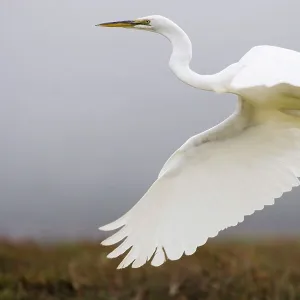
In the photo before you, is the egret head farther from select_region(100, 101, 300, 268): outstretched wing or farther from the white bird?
select_region(100, 101, 300, 268): outstretched wing

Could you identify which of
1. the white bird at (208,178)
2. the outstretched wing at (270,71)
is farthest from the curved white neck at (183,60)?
the outstretched wing at (270,71)

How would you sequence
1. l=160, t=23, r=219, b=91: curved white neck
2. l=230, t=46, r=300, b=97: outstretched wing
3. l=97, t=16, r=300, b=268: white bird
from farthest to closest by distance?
l=97, t=16, r=300, b=268: white bird, l=160, t=23, r=219, b=91: curved white neck, l=230, t=46, r=300, b=97: outstretched wing

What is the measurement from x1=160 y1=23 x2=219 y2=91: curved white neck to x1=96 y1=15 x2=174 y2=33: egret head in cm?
3

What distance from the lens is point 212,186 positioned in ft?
7.12

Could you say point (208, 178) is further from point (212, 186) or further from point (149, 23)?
point (149, 23)

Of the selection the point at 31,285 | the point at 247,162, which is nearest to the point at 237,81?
the point at 247,162

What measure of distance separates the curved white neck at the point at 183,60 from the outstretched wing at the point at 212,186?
0.21 meters

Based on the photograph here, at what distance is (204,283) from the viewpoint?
3.57m

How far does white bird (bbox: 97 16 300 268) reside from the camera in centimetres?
203

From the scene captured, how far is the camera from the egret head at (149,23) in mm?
2008

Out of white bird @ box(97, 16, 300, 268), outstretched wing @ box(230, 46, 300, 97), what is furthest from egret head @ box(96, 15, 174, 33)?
outstretched wing @ box(230, 46, 300, 97)

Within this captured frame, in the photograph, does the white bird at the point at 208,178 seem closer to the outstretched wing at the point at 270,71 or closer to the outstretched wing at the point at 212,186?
the outstretched wing at the point at 212,186

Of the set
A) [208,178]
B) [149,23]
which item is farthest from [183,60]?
[208,178]

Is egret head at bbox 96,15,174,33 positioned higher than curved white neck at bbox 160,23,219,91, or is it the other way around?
egret head at bbox 96,15,174,33
